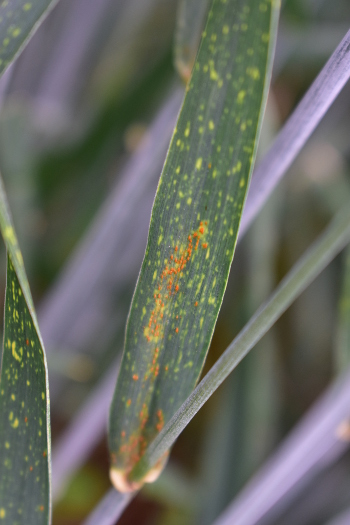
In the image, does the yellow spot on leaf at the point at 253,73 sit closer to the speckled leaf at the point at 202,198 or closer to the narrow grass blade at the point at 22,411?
the speckled leaf at the point at 202,198

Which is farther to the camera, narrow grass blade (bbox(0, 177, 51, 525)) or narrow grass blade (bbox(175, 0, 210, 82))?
narrow grass blade (bbox(175, 0, 210, 82))

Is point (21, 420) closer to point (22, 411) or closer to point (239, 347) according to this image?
point (22, 411)

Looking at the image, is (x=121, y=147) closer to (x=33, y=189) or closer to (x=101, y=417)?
(x=33, y=189)

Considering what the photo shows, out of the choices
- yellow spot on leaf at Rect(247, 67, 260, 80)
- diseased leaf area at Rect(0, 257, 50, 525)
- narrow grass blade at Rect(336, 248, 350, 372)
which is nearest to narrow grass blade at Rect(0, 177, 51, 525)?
diseased leaf area at Rect(0, 257, 50, 525)

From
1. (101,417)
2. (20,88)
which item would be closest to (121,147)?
(20,88)

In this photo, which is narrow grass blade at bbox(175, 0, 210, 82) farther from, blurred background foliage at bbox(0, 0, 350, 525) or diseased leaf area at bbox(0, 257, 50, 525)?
diseased leaf area at bbox(0, 257, 50, 525)

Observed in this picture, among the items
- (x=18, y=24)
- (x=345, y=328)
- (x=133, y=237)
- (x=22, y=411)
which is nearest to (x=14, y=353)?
(x=22, y=411)
